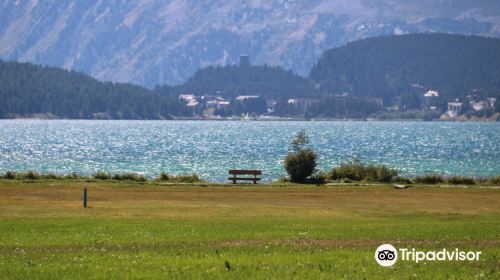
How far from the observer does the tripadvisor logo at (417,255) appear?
26.7 m

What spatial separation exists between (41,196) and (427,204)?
23.9 meters

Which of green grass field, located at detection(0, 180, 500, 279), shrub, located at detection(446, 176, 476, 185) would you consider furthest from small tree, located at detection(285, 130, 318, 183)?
shrub, located at detection(446, 176, 476, 185)

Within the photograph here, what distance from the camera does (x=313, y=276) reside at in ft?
81.4

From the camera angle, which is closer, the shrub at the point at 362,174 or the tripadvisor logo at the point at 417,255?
the tripadvisor logo at the point at 417,255

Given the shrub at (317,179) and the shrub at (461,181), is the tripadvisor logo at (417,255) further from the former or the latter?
the shrub at (461,181)

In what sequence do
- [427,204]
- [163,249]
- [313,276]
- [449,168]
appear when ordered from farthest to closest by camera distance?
[449,168] → [427,204] → [163,249] → [313,276]

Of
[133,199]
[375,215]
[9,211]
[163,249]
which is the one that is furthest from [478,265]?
[133,199]

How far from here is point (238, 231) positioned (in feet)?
123

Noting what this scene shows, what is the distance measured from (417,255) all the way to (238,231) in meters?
11.0

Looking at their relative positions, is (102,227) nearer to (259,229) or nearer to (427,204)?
(259,229)

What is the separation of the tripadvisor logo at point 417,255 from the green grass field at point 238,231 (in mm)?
315

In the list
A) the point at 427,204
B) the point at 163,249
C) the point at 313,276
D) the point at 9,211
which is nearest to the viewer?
the point at 313,276

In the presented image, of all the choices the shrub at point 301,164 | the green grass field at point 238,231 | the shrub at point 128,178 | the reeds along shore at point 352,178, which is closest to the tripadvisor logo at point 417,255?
the green grass field at point 238,231

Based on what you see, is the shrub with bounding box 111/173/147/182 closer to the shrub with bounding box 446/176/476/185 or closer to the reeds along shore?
the reeds along shore
